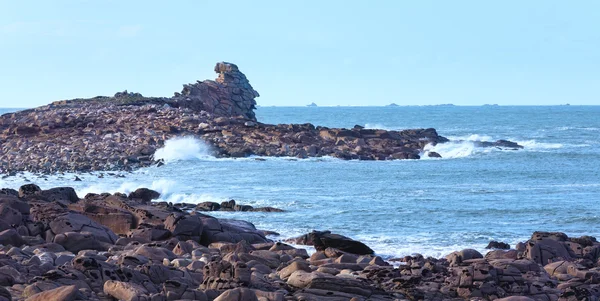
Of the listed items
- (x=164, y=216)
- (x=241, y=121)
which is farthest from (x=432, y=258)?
(x=241, y=121)

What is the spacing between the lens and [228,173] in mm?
46812

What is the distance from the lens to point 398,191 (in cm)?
3869

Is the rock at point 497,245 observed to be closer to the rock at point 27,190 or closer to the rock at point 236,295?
the rock at point 236,295

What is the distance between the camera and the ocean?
92.4 feet

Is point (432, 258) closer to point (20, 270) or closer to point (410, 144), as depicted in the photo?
point (20, 270)

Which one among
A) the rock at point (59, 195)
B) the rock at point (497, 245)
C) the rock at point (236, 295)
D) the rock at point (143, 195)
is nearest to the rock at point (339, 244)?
the rock at point (497, 245)

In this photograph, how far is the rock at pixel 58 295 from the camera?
1309 centimetres

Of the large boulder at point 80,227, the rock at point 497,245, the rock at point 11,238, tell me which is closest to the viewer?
the rock at point 11,238

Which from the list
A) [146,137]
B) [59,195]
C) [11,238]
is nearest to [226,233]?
[11,238]

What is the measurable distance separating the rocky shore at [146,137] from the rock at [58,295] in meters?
34.2

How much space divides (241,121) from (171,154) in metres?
15.3

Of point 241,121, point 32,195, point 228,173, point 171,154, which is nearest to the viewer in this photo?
point 32,195

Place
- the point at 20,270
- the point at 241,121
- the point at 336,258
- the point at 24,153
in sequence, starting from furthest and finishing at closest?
1. the point at 241,121
2. the point at 24,153
3. the point at 336,258
4. the point at 20,270

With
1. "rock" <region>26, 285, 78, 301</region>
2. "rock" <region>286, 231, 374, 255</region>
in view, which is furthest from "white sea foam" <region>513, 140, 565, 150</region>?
"rock" <region>26, 285, 78, 301</region>
